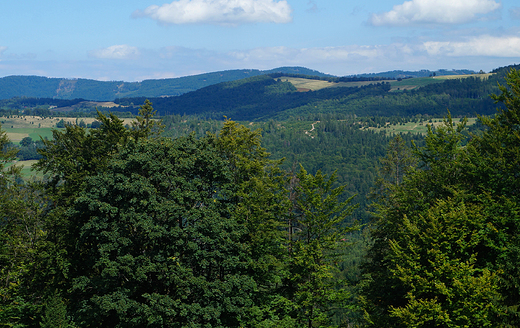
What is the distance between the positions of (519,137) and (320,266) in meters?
18.3

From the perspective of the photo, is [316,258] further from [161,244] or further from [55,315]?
[55,315]

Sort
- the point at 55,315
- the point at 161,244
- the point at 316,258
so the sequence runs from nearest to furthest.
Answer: the point at 55,315 → the point at 161,244 → the point at 316,258

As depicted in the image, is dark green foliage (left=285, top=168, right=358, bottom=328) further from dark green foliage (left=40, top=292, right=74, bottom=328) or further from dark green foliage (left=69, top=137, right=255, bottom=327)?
dark green foliage (left=40, top=292, right=74, bottom=328)

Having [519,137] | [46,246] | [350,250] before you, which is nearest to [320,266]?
[519,137]

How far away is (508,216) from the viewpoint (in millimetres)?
29594

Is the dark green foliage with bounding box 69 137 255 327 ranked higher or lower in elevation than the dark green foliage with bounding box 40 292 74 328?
higher

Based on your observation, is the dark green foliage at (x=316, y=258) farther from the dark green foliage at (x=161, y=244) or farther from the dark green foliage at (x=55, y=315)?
the dark green foliage at (x=55, y=315)

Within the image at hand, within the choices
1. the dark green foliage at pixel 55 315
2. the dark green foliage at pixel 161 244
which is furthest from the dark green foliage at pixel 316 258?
the dark green foliage at pixel 55 315

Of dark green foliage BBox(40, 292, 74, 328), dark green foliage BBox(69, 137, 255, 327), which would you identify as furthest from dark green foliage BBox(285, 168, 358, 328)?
dark green foliage BBox(40, 292, 74, 328)

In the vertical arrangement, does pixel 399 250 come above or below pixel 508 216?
below

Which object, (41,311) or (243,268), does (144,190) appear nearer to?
(243,268)

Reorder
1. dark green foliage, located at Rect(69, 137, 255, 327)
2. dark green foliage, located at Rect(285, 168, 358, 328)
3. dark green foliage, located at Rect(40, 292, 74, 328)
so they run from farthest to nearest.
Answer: dark green foliage, located at Rect(285, 168, 358, 328), dark green foliage, located at Rect(40, 292, 74, 328), dark green foliage, located at Rect(69, 137, 255, 327)

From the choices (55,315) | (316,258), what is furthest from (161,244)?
(316,258)

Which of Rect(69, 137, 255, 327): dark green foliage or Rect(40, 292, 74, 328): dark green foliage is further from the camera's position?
Rect(40, 292, 74, 328): dark green foliage
